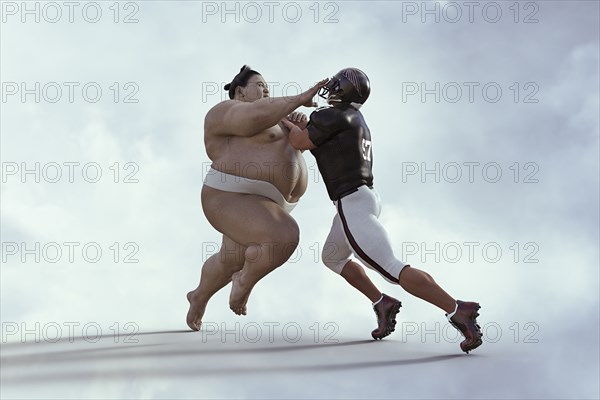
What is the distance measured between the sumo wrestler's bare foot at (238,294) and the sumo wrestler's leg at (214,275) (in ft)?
1.38

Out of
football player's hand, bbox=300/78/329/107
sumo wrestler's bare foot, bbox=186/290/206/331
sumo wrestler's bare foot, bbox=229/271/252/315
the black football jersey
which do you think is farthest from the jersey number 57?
sumo wrestler's bare foot, bbox=186/290/206/331

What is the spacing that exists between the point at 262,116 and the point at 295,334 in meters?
1.24

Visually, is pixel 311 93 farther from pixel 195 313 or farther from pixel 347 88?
pixel 195 313

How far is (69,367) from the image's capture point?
12.3ft

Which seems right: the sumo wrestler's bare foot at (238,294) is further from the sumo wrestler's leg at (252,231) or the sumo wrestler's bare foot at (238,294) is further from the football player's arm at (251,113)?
the football player's arm at (251,113)

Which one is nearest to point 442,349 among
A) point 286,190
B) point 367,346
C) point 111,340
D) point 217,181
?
point 367,346

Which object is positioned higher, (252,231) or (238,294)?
(252,231)

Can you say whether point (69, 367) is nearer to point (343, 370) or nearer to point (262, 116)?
point (343, 370)

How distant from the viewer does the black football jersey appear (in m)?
4.35

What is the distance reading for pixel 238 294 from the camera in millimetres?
4555

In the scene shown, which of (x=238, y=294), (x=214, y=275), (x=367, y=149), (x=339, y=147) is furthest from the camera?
(x=214, y=275)

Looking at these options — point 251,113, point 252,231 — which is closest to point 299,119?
point 251,113

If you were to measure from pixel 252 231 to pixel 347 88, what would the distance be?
872 millimetres

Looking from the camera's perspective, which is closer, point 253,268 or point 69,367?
point 69,367
